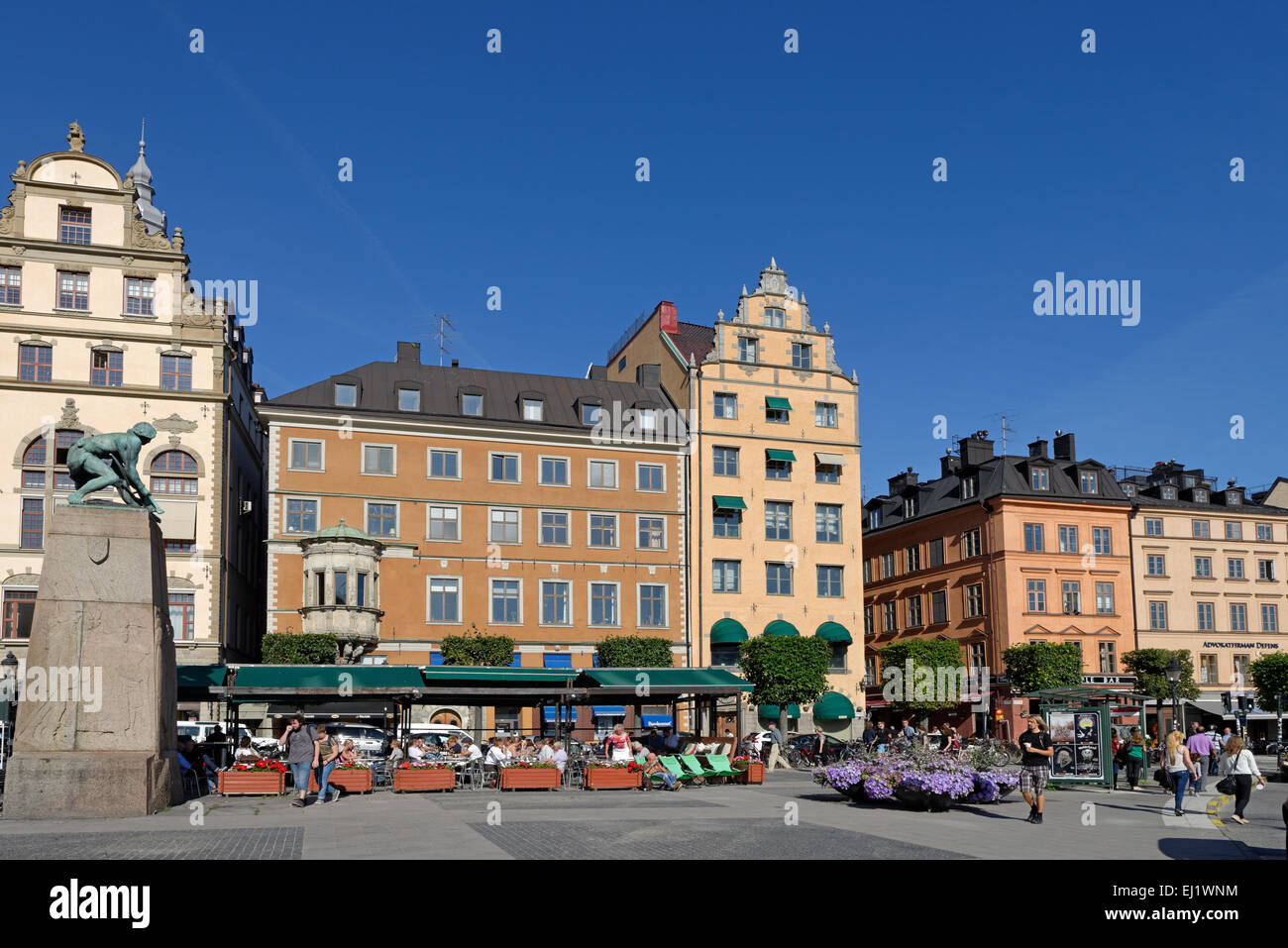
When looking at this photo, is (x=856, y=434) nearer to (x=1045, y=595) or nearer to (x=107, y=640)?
(x=1045, y=595)

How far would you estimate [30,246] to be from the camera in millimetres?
46375

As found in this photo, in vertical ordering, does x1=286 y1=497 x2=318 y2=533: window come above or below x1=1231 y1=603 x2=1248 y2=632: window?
above

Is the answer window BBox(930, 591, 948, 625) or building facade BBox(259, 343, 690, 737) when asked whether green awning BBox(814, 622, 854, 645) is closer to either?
building facade BBox(259, 343, 690, 737)

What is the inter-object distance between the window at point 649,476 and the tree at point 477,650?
9.28 meters

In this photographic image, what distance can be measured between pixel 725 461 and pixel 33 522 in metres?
28.0

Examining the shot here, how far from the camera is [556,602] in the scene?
5209cm

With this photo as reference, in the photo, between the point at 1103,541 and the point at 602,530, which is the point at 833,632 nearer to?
→ the point at 602,530

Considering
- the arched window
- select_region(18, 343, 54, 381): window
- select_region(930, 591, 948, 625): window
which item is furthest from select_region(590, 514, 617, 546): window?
select_region(930, 591, 948, 625): window

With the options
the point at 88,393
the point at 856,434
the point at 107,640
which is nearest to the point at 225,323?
the point at 88,393

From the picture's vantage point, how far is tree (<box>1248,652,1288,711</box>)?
6419cm

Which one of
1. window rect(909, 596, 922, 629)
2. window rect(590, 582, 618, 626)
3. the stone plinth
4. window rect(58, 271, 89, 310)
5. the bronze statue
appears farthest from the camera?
window rect(909, 596, 922, 629)

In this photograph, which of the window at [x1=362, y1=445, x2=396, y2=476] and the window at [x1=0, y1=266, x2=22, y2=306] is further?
the window at [x1=362, y1=445, x2=396, y2=476]

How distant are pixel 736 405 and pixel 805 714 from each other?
14140 millimetres

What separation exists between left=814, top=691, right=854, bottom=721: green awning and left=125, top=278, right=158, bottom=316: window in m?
32.0
